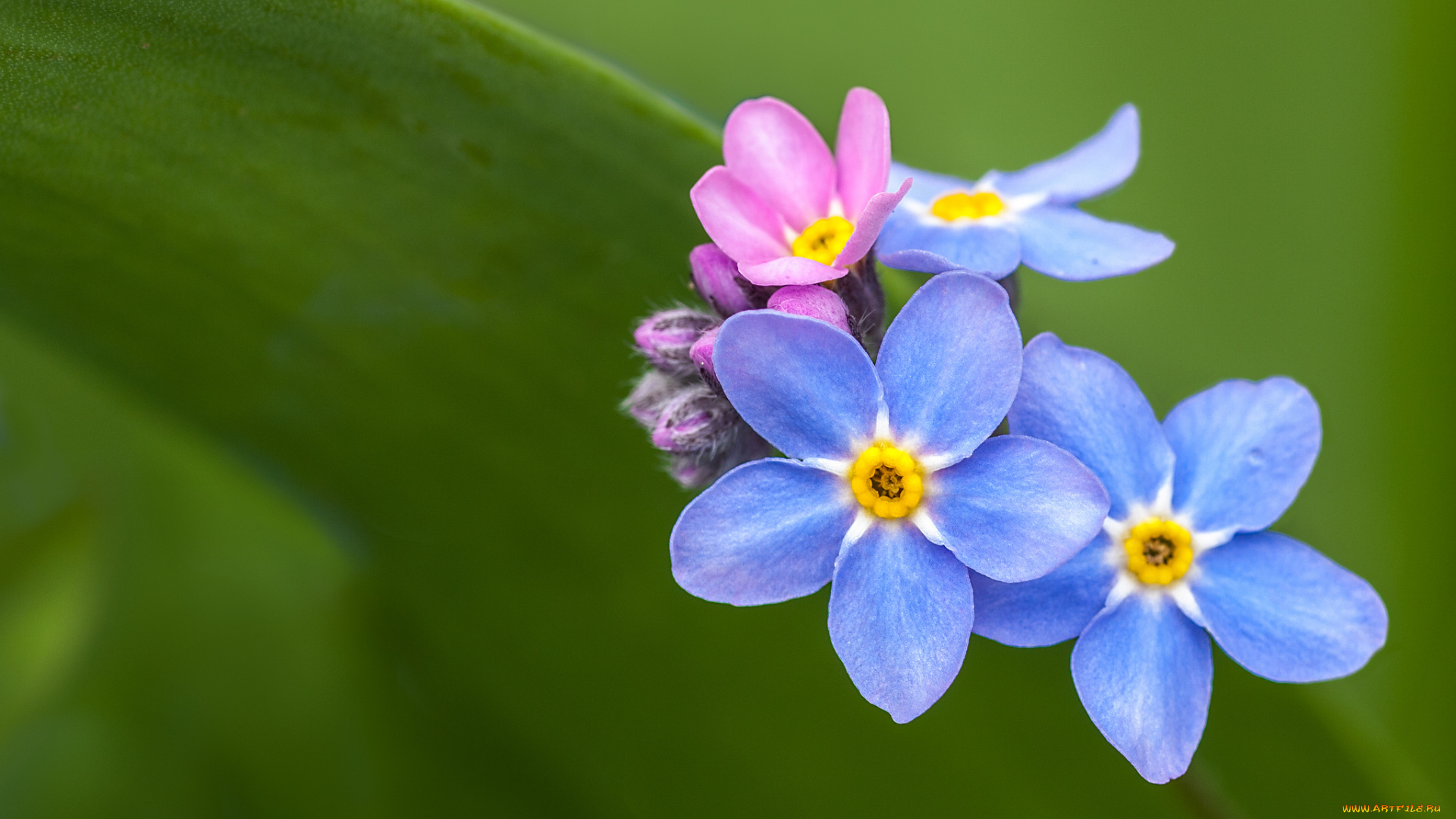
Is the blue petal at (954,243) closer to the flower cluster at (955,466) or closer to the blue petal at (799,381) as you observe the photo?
the flower cluster at (955,466)

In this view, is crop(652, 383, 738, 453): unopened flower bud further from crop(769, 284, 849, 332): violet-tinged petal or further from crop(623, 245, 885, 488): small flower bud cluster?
crop(769, 284, 849, 332): violet-tinged petal

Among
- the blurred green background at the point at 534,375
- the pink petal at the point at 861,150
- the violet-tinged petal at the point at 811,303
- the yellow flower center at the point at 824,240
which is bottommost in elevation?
the blurred green background at the point at 534,375

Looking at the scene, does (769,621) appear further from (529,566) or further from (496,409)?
(496,409)

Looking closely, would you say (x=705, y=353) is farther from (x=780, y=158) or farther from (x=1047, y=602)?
(x=1047, y=602)

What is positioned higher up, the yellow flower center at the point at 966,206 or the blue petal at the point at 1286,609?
the yellow flower center at the point at 966,206

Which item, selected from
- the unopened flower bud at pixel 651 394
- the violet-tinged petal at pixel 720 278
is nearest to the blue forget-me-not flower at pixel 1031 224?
the violet-tinged petal at pixel 720 278

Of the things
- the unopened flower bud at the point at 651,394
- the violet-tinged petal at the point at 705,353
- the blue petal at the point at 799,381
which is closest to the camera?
the blue petal at the point at 799,381

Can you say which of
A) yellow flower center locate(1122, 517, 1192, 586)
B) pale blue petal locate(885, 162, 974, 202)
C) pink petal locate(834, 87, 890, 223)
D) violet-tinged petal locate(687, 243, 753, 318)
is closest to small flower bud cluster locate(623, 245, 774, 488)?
violet-tinged petal locate(687, 243, 753, 318)
